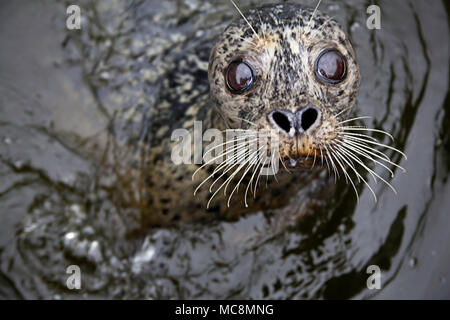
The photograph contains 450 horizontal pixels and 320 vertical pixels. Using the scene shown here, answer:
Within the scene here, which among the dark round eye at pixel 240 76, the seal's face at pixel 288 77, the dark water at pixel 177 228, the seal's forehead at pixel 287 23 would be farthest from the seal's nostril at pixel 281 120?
the dark water at pixel 177 228

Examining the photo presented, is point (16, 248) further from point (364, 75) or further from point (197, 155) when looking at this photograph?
point (364, 75)

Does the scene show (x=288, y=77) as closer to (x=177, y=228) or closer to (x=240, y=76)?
(x=240, y=76)

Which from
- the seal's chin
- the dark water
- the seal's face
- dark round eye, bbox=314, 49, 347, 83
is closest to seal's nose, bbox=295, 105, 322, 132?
the seal's face

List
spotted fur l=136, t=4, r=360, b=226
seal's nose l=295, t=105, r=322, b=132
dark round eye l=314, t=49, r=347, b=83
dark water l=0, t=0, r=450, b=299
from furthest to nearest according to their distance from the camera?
dark water l=0, t=0, r=450, b=299 < dark round eye l=314, t=49, r=347, b=83 < spotted fur l=136, t=4, r=360, b=226 < seal's nose l=295, t=105, r=322, b=132

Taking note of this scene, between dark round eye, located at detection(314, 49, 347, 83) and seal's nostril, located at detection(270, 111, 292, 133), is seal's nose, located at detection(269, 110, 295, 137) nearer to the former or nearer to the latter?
seal's nostril, located at detection(270, 111, 292, 133)

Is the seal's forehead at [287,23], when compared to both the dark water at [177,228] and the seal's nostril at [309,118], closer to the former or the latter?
the seal's nostril at [309,118]

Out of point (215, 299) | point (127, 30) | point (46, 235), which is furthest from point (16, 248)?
point (127, 30)
